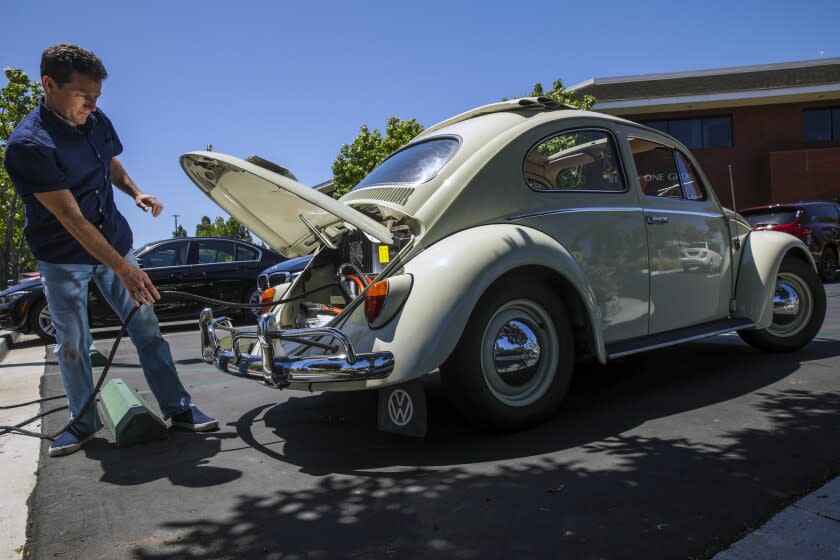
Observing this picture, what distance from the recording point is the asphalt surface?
221cm

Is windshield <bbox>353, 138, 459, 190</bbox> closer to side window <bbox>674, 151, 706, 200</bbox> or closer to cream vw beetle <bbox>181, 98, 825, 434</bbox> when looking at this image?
cream vw beetle <bbox>181, 98, 825, 434</bbox>

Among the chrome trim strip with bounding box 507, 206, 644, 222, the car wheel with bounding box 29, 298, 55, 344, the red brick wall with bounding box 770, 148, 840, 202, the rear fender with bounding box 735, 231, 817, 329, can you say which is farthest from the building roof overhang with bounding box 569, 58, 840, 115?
the chrome trim strip with bounding box 507, 206, 644, 222

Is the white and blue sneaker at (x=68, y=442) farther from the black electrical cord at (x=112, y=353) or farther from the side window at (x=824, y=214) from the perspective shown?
the side window at (x=824, y=214)

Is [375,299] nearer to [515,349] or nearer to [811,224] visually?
[515,349]

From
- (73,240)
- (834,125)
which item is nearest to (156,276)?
(73,240)

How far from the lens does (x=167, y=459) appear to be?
3.33 metres

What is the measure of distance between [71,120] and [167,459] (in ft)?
6.23

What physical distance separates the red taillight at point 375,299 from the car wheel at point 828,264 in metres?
13.2

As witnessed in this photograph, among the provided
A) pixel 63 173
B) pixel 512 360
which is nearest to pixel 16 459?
pixel 63 173

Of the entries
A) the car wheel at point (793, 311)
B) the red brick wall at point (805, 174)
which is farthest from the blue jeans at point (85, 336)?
the red brick wall at point (805, 174)

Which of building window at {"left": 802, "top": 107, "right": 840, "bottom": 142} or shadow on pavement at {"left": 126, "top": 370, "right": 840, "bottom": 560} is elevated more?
building window at {"left": 802, "top": 107, "right": 840, "bottom": 142}

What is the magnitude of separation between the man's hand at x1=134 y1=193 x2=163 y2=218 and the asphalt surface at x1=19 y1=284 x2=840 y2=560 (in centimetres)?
140

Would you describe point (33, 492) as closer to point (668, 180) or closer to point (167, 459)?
point (167, 459)

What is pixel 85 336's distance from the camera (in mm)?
3537
